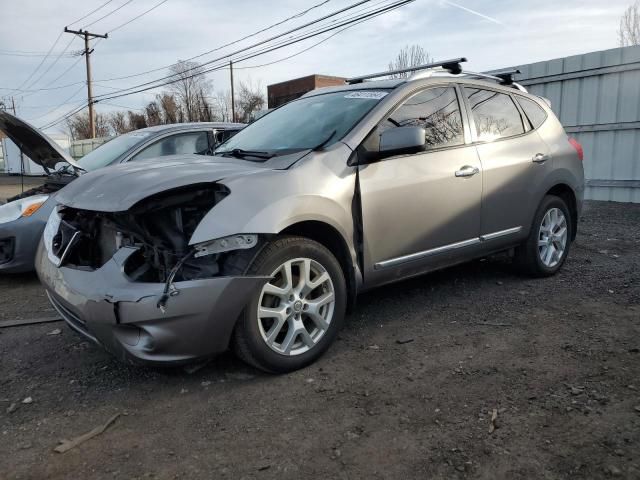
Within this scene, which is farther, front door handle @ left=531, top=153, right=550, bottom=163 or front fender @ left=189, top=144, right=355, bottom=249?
front door handle @ left=531, top=153, right=550, bottom=163

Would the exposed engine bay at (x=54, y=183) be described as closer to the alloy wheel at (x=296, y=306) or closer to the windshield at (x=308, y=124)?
the windshield at (x=308, y=124)

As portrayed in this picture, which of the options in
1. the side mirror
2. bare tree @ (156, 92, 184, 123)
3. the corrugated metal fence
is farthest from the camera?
bare tree @ (156, 92, 184, 123)

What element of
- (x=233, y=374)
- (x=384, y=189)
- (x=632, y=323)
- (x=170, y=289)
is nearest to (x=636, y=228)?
(x=632, y=323)

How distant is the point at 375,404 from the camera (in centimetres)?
275

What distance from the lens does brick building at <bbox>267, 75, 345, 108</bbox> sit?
122 feet

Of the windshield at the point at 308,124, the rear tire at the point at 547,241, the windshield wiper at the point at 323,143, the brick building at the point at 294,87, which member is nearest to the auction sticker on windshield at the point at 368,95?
the windshield at the point at 308,124

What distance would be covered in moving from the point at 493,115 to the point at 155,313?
10.7 ft

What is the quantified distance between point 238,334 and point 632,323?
2842 mm

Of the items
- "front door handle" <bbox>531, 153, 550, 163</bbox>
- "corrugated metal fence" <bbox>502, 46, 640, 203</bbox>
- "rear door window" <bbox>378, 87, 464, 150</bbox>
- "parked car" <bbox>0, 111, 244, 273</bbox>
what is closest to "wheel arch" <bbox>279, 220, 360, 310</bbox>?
"rear door window" <bbox>378, 87, 464, 150</bbox>

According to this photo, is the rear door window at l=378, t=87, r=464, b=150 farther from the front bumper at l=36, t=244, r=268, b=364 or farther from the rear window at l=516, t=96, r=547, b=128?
the front bumper at l=36, t=244, r=268, b=364

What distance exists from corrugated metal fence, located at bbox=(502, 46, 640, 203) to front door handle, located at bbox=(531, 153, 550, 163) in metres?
5.75

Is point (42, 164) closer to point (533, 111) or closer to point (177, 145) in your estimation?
point (177, 145)

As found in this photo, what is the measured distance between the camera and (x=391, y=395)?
2842mm

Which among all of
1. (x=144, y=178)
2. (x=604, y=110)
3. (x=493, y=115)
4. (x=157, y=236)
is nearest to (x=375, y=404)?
(x=157, y=236)
